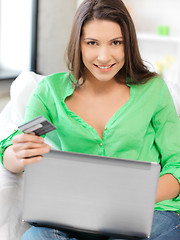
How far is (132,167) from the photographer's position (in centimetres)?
79

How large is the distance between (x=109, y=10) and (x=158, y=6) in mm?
1989

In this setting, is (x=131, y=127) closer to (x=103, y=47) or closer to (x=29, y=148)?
(x=103, y=47)

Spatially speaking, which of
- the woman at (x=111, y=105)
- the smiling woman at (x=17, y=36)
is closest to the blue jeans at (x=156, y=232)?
the woman at (x=111, y=105)

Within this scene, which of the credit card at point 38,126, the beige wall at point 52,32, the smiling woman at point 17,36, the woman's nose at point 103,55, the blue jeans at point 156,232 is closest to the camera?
the credit card at point 38,126

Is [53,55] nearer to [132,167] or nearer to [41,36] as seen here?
[41,36]

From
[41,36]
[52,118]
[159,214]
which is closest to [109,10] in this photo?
[52,118]

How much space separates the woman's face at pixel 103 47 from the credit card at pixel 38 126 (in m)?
0.35

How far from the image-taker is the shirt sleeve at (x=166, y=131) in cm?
112

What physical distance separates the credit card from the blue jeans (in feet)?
0.92

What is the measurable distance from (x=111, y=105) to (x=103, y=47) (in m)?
0.21

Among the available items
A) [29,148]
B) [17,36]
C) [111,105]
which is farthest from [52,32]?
[29,148]

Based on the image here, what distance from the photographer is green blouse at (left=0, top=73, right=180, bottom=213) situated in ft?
3.69

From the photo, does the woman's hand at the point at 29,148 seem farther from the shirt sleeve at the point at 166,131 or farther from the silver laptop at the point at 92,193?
the shirt sleeve at the point at 166,131

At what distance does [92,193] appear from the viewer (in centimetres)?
83
